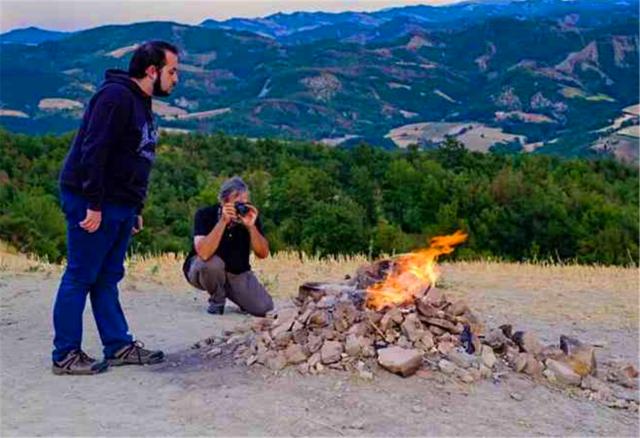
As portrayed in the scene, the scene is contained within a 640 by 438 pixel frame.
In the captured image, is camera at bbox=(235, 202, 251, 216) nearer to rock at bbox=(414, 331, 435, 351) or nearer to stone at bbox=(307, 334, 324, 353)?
stone at bbox=(307, 334, 324, 353)

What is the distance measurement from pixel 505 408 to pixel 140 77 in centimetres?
294

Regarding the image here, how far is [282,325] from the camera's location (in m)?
6.40

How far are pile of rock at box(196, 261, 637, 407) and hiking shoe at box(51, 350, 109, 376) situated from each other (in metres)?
0.92

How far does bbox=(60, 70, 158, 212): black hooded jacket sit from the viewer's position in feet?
18.0

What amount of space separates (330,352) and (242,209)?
1809mm

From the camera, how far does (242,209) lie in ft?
24.1

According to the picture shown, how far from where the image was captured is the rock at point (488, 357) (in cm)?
613

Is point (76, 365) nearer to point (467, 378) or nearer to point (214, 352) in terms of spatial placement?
point (214, 352)

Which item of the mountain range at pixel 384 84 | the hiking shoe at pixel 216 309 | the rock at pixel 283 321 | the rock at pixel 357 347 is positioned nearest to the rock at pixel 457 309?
the rock at pixel 357 347

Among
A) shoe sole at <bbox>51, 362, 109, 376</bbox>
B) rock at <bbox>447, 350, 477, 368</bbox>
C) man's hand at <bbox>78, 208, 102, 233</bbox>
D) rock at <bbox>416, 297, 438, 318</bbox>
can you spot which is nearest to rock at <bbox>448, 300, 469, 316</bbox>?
rock at <bbox>416, 297, 438, 318</bbox>

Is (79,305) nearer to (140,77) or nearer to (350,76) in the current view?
(140,77)

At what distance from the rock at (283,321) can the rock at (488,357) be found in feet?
4.22

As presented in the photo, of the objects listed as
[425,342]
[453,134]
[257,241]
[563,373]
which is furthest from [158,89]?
[453,134]

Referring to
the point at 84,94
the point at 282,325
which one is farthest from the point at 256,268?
the point at 84,94
